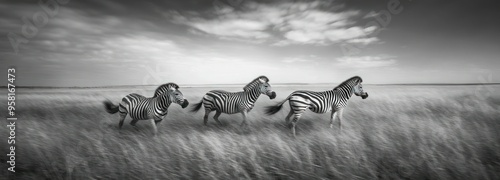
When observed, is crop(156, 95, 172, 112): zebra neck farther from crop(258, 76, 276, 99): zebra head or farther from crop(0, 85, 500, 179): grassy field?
crop(258, 76, 276, 99): zebra head

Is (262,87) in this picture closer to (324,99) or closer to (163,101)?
(324,99)

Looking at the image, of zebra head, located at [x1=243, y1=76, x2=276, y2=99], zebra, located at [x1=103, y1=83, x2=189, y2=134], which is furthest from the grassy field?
zebra head, located at [x1=243, y1=76, x2=276, y2=99]

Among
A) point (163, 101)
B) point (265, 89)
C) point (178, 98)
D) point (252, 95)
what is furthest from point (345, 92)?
point (163, 101)

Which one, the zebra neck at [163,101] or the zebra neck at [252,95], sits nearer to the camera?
the zebra neck at [163,101]

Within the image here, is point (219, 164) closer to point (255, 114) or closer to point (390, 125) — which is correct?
point (255, 114)

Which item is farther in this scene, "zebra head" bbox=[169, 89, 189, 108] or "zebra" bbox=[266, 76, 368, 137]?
"zebra" bbox=[266, 76, 368, 137]

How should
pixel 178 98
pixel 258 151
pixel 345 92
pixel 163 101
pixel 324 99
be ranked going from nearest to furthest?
pixel 258 151, pixel 178 98, pixel 163 101, pixel 324 99, pixel 345 92

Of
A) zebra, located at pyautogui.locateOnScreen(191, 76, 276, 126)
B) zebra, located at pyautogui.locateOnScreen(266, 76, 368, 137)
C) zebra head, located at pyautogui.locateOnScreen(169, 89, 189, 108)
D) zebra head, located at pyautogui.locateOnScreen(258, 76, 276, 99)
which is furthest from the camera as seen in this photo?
zebra, located at pyautogui.locateOnScreen(191, 76, 276, 126)

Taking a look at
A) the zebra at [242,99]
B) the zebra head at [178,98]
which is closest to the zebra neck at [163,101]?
the zebra head at [178,98]

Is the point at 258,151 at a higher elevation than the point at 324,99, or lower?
lower

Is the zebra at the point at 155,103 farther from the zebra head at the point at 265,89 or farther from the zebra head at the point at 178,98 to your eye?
the zebra head at the point at 265,89

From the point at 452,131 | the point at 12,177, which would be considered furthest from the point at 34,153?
the point at 452,131

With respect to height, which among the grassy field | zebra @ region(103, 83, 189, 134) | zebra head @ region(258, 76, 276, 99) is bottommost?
the grassy field

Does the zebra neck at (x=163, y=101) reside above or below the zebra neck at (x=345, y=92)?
below
